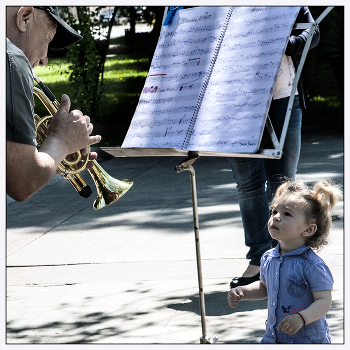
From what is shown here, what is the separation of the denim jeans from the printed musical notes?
0.87 m

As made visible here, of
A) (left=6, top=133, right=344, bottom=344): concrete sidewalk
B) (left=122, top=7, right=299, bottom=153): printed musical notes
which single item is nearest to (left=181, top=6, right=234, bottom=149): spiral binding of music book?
(left=122, top=7, right=299, bottom=153): printed musical notes

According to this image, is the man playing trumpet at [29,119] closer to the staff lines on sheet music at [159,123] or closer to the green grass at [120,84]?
the staff lines on sheet music at [159,123]

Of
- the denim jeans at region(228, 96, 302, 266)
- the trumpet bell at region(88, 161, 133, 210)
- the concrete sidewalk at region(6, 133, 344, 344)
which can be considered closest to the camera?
the trumpet bell at region(88, 161, 133, 210)

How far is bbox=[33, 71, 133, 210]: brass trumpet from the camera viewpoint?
2574 mm

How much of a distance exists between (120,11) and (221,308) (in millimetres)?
9315

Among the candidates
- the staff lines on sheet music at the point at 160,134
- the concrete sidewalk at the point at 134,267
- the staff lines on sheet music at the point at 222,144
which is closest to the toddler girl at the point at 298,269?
the staff lines on sheet music at the point at 222,144

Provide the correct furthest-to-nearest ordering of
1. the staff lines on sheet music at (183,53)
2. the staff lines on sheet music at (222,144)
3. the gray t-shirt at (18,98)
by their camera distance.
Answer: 1. the staff lines on sheet music at (183,53)
2. the staff lines on sheet music at (222,144)
3. the gray t-shirt at (18,98)

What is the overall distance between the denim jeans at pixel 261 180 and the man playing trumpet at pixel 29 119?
1631 millimetres

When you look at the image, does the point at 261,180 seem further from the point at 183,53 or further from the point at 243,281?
the point at 183,53

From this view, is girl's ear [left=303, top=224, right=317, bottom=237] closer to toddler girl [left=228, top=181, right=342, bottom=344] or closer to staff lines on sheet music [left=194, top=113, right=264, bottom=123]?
toddler girl [left=228, top=181, right=342, bottom=344]

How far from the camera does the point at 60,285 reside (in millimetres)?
4238

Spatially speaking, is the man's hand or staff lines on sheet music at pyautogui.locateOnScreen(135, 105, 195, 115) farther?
staff lines on sheet music at pyautogui.locateOnScreen(135, 105, 195, 115)

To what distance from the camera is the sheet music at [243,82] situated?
2.78 metres

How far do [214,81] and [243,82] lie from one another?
154 millimetres
